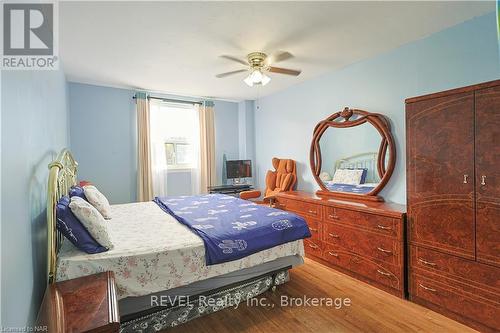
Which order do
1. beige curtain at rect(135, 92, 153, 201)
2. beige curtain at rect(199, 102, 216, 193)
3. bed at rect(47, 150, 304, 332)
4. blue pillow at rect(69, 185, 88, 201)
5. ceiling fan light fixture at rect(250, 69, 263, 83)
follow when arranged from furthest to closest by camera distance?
1. beige curtain at rect(199, 102, 216, 193)
2. beige curtain at rect(135, 92, 153, 201)
3. ceiling fan light fixture at rect(250, 69, 263, 83)
4. blue pillow at rect(69, 185, 88, 201)
5. bed at rect(47, 150, 304, 332)

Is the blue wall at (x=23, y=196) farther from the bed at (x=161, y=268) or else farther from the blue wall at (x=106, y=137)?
the blue wall at (x=106, y=137)

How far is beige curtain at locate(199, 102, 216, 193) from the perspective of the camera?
5043mm

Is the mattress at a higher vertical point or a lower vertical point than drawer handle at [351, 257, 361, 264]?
higher

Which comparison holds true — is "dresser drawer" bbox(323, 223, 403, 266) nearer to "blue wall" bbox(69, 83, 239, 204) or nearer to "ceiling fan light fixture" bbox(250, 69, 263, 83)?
"ceiling fan light fixture" bbox(250, 69, 263, 83)

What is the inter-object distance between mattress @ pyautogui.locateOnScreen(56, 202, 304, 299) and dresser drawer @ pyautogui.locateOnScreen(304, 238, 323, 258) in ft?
3.34

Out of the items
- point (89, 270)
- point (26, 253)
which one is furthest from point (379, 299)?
point (26, 253)

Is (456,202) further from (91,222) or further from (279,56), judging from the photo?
(91,222)

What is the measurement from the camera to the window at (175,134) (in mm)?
4648

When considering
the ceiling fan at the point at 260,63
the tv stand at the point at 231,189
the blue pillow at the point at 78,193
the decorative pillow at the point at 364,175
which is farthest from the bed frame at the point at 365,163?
the blue pillow at the point at 78,193

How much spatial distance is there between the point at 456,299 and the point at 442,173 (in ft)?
3.36

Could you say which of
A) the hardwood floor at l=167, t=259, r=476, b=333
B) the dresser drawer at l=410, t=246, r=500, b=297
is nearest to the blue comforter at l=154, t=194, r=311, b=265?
the hardwood floor at l=167, t=259, r=476, b=333

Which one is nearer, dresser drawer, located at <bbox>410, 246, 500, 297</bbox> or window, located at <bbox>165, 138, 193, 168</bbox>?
dresser drawer, located at <bbox>410, 246, 500, 297</bbox>

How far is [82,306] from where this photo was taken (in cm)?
128

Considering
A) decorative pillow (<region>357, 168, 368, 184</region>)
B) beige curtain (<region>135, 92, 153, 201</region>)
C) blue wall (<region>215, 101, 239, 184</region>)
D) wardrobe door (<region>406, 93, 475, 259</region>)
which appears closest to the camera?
wardrobe door (<region>406, 93, 475, 259</region>)
